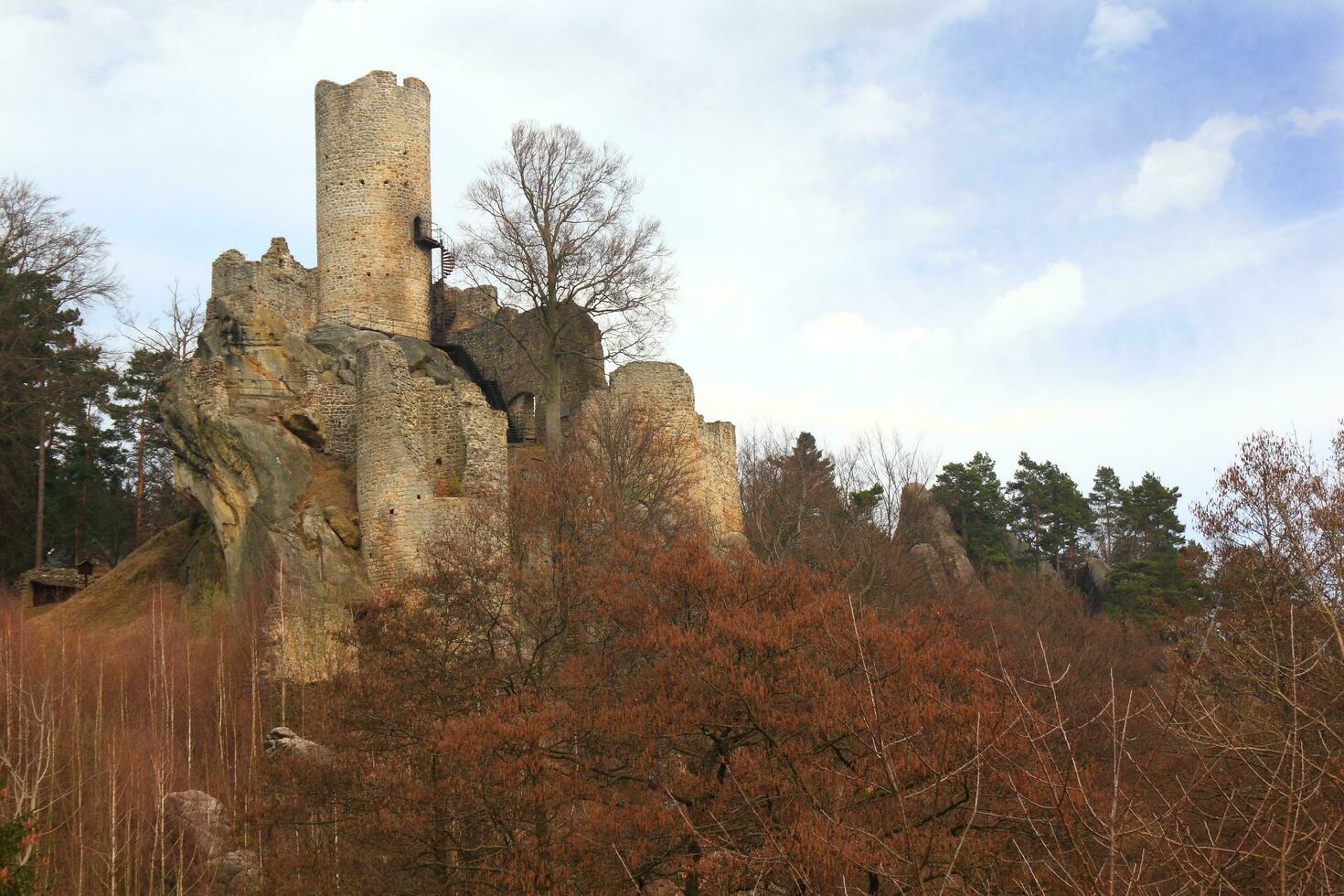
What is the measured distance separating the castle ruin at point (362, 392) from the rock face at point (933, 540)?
31.3 ft

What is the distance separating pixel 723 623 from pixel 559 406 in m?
15.4

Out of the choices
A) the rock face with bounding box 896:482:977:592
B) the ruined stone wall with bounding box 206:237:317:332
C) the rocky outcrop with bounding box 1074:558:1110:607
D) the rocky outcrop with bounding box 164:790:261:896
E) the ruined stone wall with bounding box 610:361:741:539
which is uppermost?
the ruined stone wall with bounding box 206:237:317:332

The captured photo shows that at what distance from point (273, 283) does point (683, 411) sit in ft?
32.5

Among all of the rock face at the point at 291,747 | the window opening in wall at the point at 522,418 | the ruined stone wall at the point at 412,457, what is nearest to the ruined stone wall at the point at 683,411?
the ruined stone wall at the point at 412,457

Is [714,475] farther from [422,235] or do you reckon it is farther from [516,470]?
[422,235]

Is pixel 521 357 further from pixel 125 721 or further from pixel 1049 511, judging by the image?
pixel 1049 511

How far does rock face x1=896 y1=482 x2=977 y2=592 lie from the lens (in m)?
34.1

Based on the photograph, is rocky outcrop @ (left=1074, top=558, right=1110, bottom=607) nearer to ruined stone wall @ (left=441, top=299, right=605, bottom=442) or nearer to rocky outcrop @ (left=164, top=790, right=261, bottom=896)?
ruined stone wall @ (left=441, top=299, right=605, bottom=442)

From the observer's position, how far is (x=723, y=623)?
12.9 metres

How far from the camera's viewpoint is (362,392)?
76.0ft

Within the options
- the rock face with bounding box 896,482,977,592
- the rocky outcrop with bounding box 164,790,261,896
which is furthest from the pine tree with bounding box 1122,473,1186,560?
the rocky outcrop with bounding box 164,790,261,896

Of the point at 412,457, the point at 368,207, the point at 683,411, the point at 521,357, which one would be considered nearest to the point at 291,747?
the point at 412,457

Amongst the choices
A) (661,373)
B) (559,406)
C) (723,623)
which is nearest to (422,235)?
(559,406)

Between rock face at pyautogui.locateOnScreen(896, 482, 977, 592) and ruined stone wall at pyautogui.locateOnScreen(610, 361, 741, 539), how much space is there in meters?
8.77
